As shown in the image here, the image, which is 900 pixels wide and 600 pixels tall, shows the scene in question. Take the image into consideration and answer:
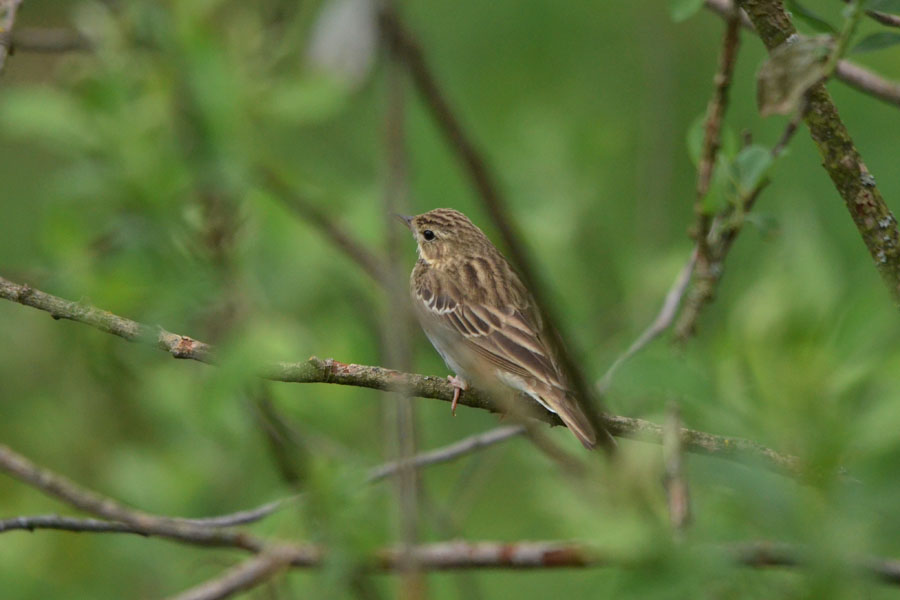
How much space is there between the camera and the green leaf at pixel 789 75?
94.7 inches

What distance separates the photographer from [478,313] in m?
5.49

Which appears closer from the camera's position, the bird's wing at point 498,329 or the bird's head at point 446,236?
the bird's wing at point 498,329

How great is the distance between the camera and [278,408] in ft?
13.9

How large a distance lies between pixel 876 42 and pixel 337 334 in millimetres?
2416

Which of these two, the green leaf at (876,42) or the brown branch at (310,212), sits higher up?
the brown branch at (310,212)

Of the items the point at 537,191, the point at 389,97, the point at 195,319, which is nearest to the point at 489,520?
the point at 537,191

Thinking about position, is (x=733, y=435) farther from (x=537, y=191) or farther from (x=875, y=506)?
(x=537, y=191)

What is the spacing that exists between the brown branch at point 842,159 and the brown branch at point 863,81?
830 millimetres

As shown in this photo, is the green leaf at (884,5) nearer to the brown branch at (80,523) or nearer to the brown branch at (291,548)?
the brown branch at (291,548)

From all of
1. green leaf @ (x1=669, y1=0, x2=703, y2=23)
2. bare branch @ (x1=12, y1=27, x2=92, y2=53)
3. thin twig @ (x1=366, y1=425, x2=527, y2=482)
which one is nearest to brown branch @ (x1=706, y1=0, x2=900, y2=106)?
green leaf @ (x1=669, y1=0, x2=703, y2=23)

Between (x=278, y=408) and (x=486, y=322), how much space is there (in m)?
1.45

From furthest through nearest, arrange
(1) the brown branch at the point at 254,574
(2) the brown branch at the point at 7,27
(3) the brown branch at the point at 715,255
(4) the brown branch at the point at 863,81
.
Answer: (1) the brown branch at the point at 254,574 < (4) the brown branch at the point at 863,81 < (3) the brown branch at the point at 715,255 < (2) the brown branch at the point at 7,27

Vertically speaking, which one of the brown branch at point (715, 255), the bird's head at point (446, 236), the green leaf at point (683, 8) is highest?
the bird's head at point (446, 236)

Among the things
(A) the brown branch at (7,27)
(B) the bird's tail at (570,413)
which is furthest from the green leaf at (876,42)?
(A) the brown branch at (7,27)
